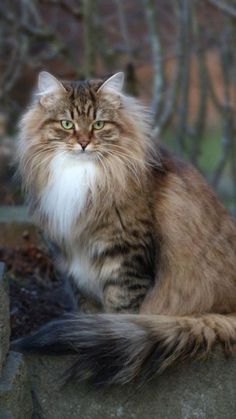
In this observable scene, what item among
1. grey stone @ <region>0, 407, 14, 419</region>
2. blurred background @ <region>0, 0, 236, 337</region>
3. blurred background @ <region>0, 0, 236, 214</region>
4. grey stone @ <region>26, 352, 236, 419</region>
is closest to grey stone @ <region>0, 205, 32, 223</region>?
blurred background @ <region>0, 0, 236, 337</region>

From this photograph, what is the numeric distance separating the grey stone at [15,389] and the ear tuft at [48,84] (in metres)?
1.17

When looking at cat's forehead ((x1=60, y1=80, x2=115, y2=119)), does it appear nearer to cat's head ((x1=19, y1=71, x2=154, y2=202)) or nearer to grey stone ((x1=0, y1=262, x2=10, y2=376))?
cat's head ((x1=19, y1=71, x2=154, y2=202))

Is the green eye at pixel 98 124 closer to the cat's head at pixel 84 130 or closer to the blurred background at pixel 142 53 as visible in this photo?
the cat's head at pixel 84 130

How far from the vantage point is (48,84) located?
3945mm

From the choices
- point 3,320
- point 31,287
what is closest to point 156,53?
point 31,287

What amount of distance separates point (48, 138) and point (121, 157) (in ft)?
1.07

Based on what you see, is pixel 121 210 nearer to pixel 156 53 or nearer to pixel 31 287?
pixel 31 287

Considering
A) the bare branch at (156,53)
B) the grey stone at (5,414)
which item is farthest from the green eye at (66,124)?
the bare branch at (156,53)

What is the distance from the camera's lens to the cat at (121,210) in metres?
3.87

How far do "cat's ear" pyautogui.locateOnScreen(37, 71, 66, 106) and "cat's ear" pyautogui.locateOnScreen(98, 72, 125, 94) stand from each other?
0.18 meters

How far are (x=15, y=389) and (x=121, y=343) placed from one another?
0.46 metres

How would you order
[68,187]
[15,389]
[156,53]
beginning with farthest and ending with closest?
[156,53] < [68,187] < [15,389]

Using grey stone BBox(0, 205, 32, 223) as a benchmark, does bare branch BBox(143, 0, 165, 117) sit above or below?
above

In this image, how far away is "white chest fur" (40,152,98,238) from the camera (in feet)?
12.8
